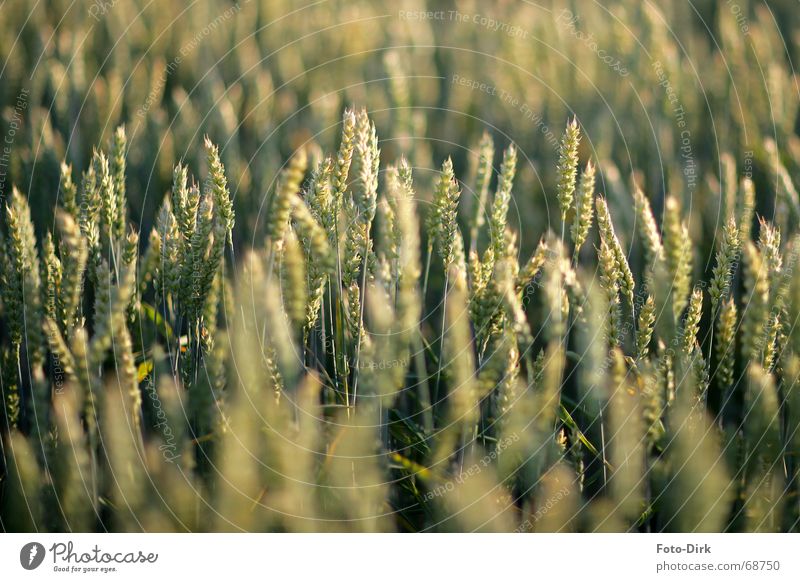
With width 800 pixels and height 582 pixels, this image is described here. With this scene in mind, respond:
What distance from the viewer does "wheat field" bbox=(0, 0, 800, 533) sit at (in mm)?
557

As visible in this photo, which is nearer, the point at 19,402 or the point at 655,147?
the point at 19,402

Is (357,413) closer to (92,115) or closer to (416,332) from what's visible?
(416,332)

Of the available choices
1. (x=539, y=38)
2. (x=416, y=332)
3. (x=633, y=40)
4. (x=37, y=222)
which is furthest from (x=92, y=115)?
(x=633, y=40)

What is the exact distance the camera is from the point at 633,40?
3.76ft

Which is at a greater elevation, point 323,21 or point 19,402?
point 323,21

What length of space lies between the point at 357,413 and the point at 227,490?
0.13 m
